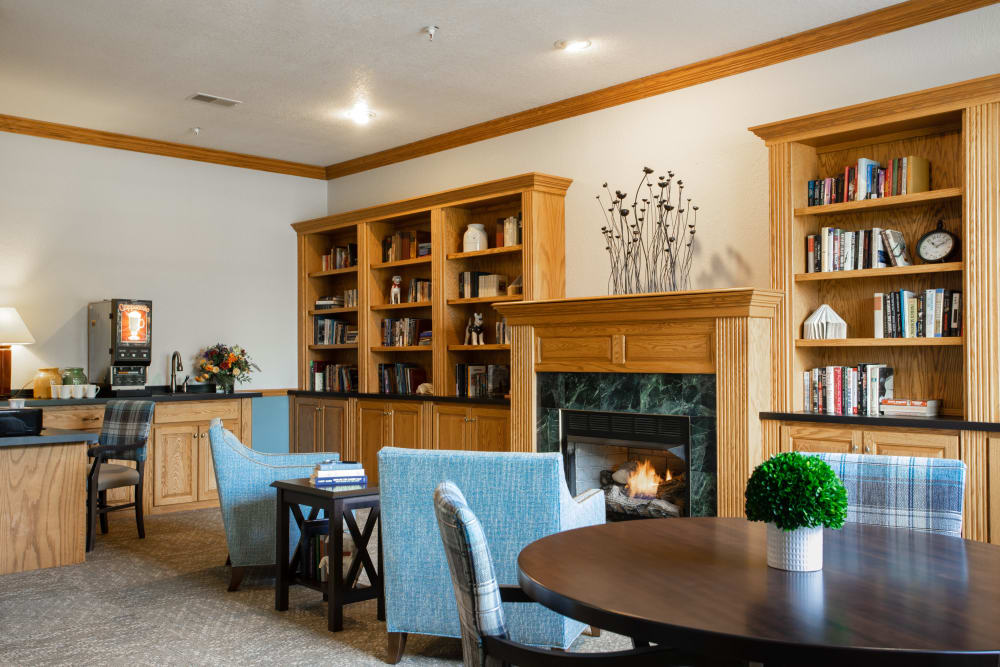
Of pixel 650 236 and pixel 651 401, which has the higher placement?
pixel 650 236

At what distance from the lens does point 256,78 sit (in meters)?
5.37

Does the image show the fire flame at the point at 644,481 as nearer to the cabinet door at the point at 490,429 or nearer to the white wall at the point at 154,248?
the cabinet door at the point at 490,429

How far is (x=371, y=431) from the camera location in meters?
6.87

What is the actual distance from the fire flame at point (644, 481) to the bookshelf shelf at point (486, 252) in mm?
1745

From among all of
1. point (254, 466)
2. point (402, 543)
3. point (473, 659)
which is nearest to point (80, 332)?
point (254, 466)

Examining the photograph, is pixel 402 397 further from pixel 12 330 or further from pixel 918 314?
pixel 918 314

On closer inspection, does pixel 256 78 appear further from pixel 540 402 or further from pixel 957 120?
pixel 957 120

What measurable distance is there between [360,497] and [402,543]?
0.63 metres

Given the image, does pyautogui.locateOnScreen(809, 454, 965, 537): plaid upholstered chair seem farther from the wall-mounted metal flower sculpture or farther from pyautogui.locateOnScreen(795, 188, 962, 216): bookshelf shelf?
the wall-mounted metal flower sculpture

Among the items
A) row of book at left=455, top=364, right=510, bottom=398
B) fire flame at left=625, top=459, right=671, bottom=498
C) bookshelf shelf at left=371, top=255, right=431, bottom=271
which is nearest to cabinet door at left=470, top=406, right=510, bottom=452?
row of book at left=455, top=364, right=510, bottom=398

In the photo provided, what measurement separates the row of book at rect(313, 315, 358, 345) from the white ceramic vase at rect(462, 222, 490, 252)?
1.66 meters

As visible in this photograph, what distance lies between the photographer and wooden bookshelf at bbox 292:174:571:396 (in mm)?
5707

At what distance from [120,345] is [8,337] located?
0.72m

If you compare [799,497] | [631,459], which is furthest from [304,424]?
[799,497]
